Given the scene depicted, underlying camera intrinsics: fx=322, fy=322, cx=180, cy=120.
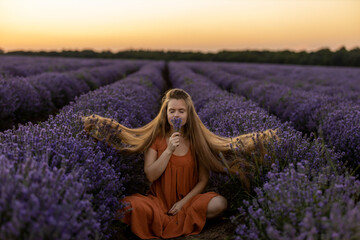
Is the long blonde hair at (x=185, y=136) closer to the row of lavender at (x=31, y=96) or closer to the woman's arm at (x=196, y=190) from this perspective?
the woman's arm at (x=196, y=190)

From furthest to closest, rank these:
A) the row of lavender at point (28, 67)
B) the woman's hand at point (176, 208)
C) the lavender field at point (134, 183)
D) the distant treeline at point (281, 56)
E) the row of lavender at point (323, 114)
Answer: the distant treeline at point (281, 56) → the row of lavender at point (28, 67) → the row of lavender at point (323, 114) → the woman's hand at point (176, 208) → the lavender field at point (134, 183)

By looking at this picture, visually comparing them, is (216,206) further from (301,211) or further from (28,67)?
(28,67)

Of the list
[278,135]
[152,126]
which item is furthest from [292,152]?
[152,126]

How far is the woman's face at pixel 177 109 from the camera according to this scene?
2779 millimetres

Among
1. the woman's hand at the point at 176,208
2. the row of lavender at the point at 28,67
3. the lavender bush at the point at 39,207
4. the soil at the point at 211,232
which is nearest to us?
the lavender bush at the point at 39,207

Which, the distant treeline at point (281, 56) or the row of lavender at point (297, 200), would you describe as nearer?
the row of lavender at point (297, 200)

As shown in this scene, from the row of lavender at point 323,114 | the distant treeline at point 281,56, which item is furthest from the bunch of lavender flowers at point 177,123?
the distant treeline at point 281,56

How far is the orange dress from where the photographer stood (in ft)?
Result: 8.45

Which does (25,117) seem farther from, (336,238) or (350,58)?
(350,58)

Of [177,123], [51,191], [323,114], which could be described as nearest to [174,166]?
[177,123]

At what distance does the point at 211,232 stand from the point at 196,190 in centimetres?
37

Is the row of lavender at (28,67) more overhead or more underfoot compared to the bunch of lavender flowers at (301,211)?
more overhead

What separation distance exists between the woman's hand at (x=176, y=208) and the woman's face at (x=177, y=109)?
683mm

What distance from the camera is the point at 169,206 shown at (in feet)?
9.31
